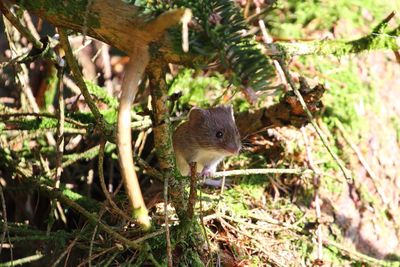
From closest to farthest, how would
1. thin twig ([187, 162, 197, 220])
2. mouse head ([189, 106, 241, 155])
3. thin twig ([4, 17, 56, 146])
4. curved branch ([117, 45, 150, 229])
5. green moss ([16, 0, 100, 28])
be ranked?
1. curved branch ([117, 45, 150, 229])
2. green moss ([16, 0, 100, 28])
3. thin twig ([187, 162, 197, 220])
4. thin twig ([4, 17, 56, 146])
5. mouse head ([189, 106, 241, 155])

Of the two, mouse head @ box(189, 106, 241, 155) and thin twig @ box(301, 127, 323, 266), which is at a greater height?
mouse head @ box(189, 106, 241, 155)

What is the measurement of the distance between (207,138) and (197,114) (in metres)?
0.16

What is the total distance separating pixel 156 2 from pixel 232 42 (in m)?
0.24

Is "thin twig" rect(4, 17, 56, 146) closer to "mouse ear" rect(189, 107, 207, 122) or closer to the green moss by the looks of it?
"mouse ear" rect(189, 107, 207, 122)

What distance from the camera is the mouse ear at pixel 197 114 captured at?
3359mm

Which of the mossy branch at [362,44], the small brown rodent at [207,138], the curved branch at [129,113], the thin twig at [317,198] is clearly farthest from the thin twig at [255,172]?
the curved branch at [129,113]

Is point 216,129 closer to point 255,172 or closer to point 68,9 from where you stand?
point 255,172

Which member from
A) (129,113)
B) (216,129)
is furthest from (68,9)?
(216,129)

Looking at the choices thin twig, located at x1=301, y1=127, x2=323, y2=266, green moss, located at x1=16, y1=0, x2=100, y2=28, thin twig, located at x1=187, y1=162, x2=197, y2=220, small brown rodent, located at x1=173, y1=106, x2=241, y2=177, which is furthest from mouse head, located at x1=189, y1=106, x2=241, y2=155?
green moss, located at x1=16, y1=0, x2=100, y2=28

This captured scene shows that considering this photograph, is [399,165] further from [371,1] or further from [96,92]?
[96,92]

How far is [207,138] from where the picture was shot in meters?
3.40

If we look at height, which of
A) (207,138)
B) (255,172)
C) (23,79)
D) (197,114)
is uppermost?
(23,79)

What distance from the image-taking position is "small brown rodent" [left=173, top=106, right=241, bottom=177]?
3.24 m

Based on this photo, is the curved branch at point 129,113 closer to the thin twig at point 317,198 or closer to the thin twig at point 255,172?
the thin twig at point 255,172
